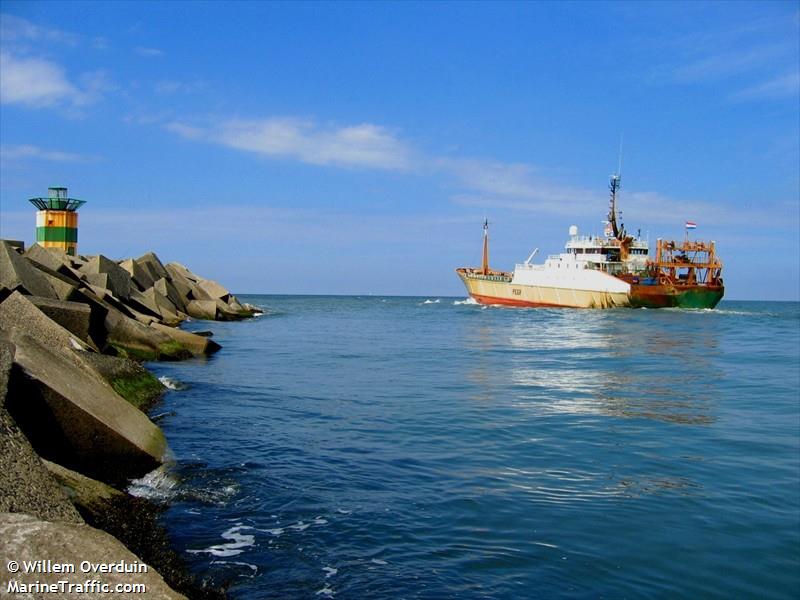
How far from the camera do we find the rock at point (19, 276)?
9.37 metres

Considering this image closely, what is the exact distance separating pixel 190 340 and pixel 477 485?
1022 cm

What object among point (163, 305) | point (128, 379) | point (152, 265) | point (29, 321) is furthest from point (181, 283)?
point (29, 321)

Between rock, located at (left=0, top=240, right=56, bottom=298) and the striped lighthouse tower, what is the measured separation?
2461 cm

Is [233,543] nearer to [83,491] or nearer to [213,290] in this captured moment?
[83,491]

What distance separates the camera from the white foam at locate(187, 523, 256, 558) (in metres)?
4.44

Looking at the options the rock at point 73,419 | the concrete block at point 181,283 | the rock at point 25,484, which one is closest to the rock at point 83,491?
the rock at point 25,484

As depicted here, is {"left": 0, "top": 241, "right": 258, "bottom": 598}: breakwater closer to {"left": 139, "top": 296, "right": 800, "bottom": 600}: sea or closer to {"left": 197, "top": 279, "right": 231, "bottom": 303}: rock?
{"left": 139, "top": 296, "right": 800, "bottom": 600}: sea

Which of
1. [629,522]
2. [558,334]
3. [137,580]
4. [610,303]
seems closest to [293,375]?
[629,522]

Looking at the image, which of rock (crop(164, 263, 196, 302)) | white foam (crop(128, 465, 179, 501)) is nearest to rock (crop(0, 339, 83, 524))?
white foam (crop(128, 465, 179, 501))

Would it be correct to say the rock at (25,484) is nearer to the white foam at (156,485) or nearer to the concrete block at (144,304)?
the white foam at (156,485)

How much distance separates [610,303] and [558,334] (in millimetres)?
22724

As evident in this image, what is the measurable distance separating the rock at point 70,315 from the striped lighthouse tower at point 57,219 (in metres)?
26.1

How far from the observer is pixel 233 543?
4629 millimetres

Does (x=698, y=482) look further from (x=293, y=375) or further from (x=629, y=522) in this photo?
(x=293, y=375)
